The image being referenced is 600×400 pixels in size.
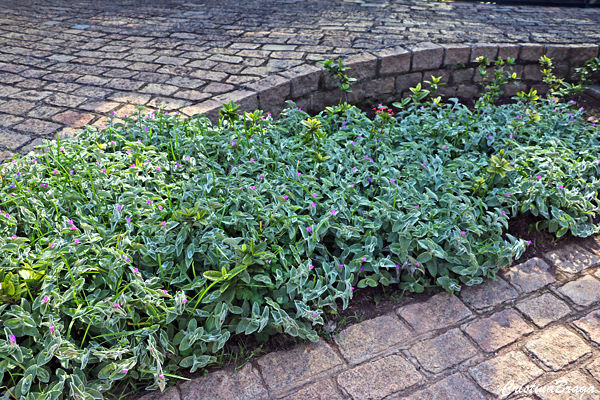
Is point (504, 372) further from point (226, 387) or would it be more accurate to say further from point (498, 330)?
point (226, 387)

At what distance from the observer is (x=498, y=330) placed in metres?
2.27

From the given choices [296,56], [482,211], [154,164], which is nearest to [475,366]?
[482,211]

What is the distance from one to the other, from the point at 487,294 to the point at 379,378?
0.87m

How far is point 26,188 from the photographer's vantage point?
2.61 m

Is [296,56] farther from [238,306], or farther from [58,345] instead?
[58,345]

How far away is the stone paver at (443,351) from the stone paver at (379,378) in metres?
0.08

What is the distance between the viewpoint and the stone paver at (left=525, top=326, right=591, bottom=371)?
2109 mm

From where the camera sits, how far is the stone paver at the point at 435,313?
2.29 meters

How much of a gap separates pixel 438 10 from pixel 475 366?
649 centimetres

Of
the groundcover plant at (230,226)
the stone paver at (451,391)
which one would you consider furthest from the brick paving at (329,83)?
the groundcover plant at (230,226)

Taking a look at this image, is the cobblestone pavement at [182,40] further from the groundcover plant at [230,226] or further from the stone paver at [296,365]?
the stone paver at [296,365]

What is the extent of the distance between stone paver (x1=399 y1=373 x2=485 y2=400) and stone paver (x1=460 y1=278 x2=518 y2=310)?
0.51 meters

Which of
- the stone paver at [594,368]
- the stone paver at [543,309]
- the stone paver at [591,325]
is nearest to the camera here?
the stone paver at [594,368]

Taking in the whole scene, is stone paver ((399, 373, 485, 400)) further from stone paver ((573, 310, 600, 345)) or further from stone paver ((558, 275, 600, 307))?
stone paver ((558, 275, 600, 307))
